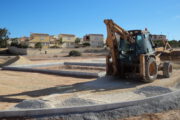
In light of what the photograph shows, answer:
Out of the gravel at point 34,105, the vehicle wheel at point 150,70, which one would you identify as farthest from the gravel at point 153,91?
the gravel at point 34,105

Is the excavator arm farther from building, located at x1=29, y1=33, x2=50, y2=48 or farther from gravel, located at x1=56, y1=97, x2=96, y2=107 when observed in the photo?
building, located at x1=29, y1=33, x2=50, y2=48

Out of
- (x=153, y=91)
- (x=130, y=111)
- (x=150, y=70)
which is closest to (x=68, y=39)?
(x=150, y=70)

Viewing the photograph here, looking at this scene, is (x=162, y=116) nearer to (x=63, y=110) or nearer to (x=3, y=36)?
(x=63, y=110)

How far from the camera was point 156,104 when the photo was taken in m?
7.00

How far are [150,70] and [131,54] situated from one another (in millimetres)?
1222

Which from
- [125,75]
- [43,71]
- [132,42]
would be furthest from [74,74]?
[132,42]

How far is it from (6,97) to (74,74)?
21.7 feet

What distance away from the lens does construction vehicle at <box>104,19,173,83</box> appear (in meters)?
10.3

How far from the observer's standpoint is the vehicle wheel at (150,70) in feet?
33.5

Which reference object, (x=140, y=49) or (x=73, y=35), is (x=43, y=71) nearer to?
(x=140, y=49)

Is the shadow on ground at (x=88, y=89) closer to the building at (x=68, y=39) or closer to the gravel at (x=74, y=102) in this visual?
the gravel at (x=74, y=102)

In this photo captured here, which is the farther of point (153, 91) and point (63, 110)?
point (153, 91)

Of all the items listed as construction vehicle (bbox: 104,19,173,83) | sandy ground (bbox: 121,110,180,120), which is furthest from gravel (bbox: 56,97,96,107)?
construction vehicle (bbox: 104,19,173,83)

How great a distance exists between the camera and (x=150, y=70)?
10.9 meters
